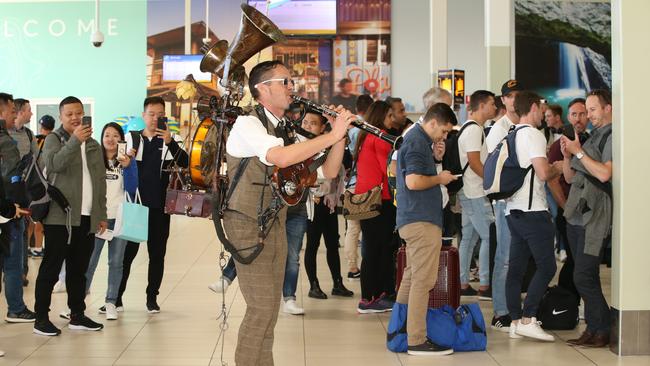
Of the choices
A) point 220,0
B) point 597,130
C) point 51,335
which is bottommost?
point 51,335

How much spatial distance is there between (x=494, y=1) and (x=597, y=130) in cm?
505

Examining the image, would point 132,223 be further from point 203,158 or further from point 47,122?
point 47,122

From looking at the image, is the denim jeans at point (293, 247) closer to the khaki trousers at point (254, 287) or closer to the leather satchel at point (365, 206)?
the leather satchel at point (365, 206)

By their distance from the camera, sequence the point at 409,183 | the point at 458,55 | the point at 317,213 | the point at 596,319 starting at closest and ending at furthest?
the point at 409,183, the point at 596,319, the point at 317,213, the point at 458,55

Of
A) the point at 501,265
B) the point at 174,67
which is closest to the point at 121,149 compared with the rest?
the point at 501,265

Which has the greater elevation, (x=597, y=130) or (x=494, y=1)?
(x=494, y=1)

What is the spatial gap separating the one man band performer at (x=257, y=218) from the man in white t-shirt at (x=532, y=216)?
2168 millimetres

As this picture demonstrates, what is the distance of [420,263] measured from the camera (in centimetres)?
575

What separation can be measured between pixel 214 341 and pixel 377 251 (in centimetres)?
166

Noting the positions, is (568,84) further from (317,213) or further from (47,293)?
(47,293)

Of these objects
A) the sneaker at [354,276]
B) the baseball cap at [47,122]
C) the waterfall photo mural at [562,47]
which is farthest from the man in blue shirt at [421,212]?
the waterfall photo mural at [562,47]

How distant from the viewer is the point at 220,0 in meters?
22.0

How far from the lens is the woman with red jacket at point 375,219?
7410mm

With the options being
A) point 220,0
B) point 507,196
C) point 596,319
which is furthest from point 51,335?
point 220,0
